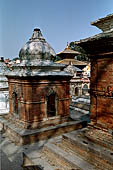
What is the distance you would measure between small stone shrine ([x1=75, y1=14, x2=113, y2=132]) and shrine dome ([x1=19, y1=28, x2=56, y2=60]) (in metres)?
4.08

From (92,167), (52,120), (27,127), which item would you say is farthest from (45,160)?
(52,120)

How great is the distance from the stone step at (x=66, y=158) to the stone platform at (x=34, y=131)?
179cm

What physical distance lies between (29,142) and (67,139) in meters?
2.57

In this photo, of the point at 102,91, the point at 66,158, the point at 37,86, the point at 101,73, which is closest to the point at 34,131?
the point at 37,86

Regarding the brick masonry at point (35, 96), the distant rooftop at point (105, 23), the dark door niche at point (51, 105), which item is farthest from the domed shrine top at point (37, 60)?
the distant rooftop at point (105, 23)

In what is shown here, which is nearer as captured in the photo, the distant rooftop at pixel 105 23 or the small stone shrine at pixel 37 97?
the distant rooftop at pixel 105 23

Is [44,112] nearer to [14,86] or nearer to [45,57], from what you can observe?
[14,86]

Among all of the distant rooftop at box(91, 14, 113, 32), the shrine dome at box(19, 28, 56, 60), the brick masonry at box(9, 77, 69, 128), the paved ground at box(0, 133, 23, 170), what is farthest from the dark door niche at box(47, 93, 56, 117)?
the distant rooftop at box(91, 14, 113, 32)

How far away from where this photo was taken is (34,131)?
8023 millimetres

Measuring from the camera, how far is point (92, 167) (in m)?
4.67

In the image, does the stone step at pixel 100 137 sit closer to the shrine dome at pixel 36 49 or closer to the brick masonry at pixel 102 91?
the brick masonry at pixel 102 91

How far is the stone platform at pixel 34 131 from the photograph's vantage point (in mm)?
7711

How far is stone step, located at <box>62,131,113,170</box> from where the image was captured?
4.50 metres

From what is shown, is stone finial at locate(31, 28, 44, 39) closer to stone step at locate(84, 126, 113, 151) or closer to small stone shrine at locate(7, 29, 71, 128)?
small stone shrine at locate(7, 29, 71, 128)
